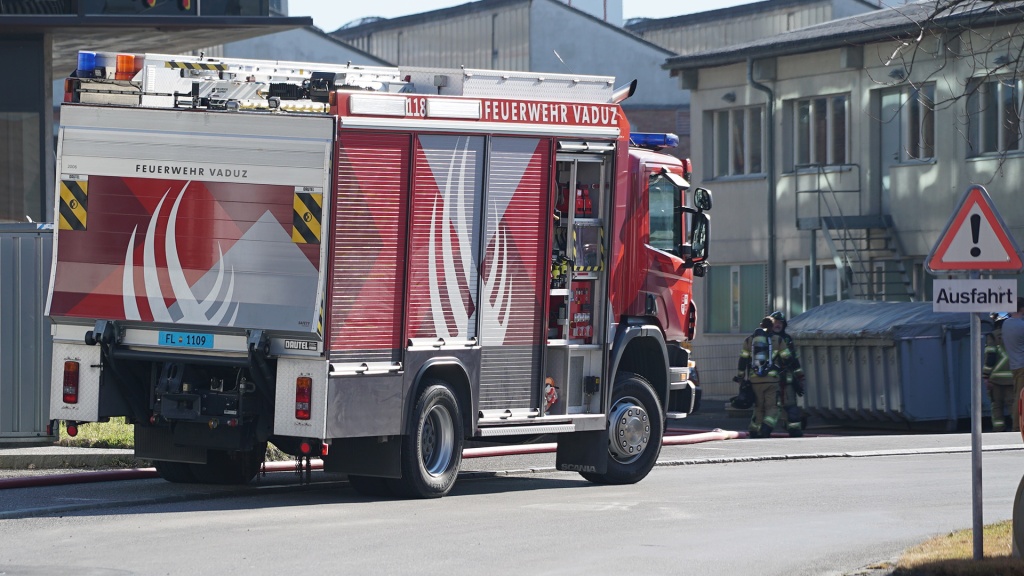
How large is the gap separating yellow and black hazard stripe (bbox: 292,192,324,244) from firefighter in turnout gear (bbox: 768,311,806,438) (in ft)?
39.6

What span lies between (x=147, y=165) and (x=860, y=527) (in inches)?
231

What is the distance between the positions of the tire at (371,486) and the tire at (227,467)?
0.89 m

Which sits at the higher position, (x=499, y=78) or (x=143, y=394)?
(x=499, y=78)

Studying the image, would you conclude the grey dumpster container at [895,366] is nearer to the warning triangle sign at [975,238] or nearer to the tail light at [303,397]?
the tail light at [303,397]

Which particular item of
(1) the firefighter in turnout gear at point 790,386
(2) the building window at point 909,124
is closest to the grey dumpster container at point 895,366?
(1) the firefighter in turnout gear at point 790,386

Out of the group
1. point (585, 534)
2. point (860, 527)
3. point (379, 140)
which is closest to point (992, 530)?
point (860, 527)

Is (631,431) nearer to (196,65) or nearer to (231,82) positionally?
(231,82)

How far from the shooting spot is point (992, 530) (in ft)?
36.1

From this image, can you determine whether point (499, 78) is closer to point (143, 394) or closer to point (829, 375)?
point (143, 394)

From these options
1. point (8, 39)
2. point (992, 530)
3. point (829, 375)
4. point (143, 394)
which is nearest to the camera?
point (992, 530)

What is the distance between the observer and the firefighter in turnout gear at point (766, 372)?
2297 cm

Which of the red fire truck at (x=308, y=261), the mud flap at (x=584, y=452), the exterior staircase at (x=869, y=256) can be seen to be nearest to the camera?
the red fire truck at (x=308, y=261)

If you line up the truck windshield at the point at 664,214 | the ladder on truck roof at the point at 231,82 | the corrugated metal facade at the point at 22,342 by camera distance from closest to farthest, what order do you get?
the ladder on truck roof at the point at 231,82 < the truck windshield at the point at 664,214 < the corrugated metal facade at the point at 22,342

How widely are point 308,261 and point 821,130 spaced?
2286 cm
